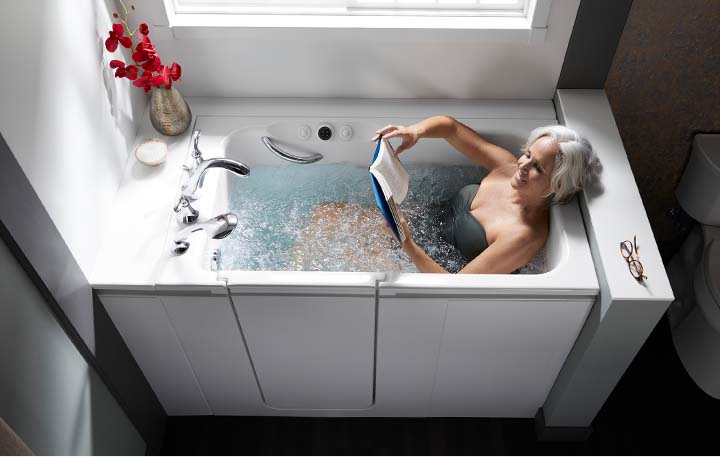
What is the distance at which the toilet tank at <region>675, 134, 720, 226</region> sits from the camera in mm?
2068

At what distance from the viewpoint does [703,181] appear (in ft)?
6.90

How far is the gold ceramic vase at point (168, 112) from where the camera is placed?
1.93 metres

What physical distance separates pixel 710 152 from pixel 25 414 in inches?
83.3

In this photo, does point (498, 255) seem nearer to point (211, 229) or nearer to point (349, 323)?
point (349, 323)

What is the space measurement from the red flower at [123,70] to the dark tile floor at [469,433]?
1.16m

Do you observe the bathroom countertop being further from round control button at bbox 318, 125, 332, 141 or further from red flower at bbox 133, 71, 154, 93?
red flower at bbox 133, 71, 154, 93

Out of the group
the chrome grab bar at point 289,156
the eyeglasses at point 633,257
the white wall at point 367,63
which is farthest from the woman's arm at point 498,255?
the white wall at point 367,63

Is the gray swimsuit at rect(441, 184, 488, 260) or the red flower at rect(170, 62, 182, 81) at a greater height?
the red flower at rect(170, 62, 182, 81)

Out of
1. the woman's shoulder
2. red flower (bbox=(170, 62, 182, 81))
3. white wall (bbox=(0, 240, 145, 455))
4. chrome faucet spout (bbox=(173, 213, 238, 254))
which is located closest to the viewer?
white wall (bbox=(0, 240, 145, 455))

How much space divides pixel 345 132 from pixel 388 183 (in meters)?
0.48

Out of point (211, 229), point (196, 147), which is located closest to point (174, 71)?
point (196, 147)

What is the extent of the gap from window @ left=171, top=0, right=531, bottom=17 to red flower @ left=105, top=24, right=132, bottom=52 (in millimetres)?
280

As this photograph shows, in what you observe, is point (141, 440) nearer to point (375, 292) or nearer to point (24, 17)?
point (375, 292)

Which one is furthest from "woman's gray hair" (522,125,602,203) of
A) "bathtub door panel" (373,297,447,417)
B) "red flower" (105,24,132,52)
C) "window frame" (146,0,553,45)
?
"red flower" (105,24,132,52)
